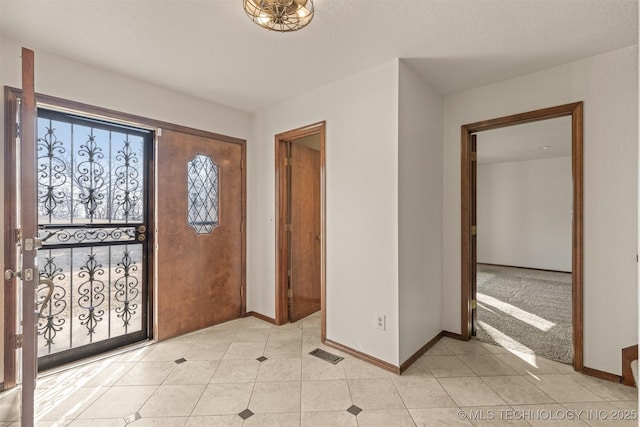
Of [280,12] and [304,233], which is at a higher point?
[280,12]

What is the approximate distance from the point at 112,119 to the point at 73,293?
1.53 metres

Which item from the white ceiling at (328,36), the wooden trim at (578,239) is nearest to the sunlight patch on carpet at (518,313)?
the wooden trim at (578,239)

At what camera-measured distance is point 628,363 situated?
212 centimetres

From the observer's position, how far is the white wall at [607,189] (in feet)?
7.15

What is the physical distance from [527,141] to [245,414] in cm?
576

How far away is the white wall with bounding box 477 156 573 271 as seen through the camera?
635 cm

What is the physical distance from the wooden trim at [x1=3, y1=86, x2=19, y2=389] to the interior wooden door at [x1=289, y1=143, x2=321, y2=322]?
2308 millimetres

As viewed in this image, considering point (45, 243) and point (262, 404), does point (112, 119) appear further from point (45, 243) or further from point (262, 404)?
point (262, 404)

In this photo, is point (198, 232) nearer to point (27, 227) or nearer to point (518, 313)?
point (27, 227)

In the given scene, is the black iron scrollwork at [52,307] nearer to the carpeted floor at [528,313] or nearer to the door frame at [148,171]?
the door frame at [148,171]

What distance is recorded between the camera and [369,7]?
178 cm

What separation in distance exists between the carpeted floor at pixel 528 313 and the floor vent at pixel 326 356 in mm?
1538

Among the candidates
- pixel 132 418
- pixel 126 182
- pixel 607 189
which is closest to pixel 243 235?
pixel 126 182

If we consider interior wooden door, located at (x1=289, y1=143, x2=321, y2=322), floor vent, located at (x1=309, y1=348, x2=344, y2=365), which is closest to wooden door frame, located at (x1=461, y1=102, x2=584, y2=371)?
floor vent, located at (x1=309, y1=348, x2=344, y2=365)
